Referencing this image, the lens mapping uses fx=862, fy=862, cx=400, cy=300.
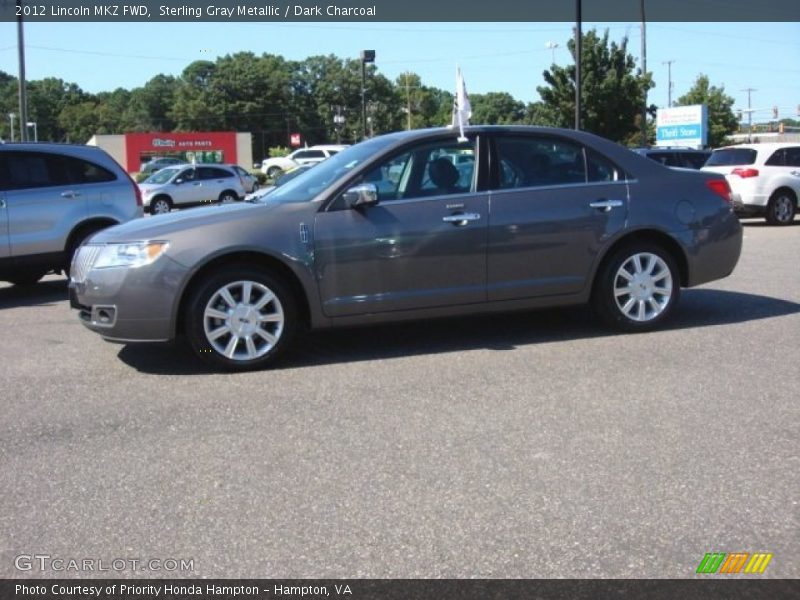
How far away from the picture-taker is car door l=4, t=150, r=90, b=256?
934 centimetres

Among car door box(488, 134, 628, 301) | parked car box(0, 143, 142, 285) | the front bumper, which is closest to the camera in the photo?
the front bumper

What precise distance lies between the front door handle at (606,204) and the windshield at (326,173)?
1.62 metres

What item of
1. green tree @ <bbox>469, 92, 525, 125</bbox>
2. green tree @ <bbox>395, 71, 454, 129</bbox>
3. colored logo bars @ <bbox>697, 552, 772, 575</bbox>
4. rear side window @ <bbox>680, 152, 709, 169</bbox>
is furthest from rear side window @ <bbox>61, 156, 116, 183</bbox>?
green tree @ <bbox>469, 92, 525, 125</bbox>

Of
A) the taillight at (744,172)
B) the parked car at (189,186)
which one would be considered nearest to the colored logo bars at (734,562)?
the taillight at (744,172)

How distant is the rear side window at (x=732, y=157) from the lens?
703 inches

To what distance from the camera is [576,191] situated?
659 cm

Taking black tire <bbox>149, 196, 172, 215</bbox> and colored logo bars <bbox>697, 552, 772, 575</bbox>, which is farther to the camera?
black tire <bbox>149, 196, 172, 215</bbox>

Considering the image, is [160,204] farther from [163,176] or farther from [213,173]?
[213,173]

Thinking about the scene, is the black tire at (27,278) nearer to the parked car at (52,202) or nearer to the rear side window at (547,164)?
the parked car at (52,202)

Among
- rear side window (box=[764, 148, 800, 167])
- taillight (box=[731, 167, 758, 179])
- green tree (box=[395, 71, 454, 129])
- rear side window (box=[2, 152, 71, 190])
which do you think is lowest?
rear side window (box=[2, 152, 71, 190])

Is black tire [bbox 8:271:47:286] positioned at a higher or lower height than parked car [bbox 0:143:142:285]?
lower

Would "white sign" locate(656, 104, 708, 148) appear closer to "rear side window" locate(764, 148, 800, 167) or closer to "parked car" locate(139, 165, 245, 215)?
"parked car" locate(139, 165, 245, 215)

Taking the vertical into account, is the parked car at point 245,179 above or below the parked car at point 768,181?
above

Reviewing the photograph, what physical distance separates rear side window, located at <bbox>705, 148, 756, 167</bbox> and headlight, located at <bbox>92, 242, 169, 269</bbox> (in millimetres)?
15137
